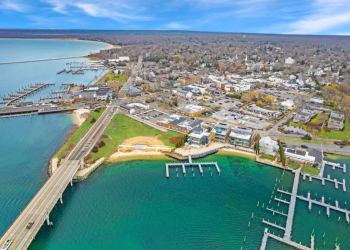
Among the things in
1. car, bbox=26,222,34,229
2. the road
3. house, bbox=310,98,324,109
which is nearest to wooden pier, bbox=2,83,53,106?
the road

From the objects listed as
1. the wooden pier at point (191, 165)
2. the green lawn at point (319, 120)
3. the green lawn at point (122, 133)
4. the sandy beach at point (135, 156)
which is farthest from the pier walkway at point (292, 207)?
the green lawn at point (319, 120)

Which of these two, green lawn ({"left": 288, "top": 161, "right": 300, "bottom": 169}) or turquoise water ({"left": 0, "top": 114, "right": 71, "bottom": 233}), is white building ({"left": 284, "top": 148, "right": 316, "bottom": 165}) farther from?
turquoise water ({"left": 0, "top": 114, "right": 71, "bottom": 233})

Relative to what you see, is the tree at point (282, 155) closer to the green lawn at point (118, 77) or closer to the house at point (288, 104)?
the house at point (288, 104)

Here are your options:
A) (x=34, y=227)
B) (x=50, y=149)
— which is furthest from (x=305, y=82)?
(x=34, y=227)

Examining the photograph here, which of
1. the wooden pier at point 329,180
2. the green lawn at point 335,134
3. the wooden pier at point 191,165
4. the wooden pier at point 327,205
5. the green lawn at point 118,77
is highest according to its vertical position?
the green lawn at point 118,77

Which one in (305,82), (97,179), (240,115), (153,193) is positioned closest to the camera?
(153,193)

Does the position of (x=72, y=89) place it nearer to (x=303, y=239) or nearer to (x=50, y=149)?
(x=50, y=149)
